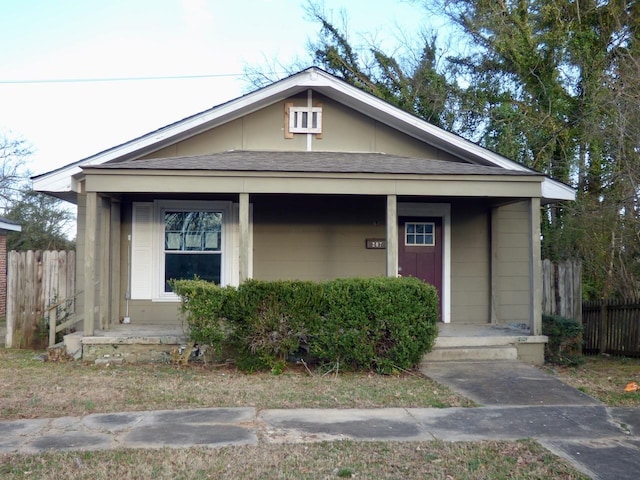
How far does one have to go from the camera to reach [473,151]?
1089 centimetres

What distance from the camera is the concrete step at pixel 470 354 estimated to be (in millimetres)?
9258

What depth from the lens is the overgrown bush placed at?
27.4 ft

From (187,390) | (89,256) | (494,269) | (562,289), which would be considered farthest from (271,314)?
(562,289)

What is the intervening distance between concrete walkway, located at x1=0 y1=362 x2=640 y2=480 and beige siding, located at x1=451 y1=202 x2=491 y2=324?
4440mm

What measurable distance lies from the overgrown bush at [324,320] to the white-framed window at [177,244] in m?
2.58

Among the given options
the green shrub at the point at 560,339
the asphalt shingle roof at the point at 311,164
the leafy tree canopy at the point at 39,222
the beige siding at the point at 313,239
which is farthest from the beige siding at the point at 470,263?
the leafy tree canopy at the point at 39,222

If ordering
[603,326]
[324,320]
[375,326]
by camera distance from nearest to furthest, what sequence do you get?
[375,326]
[324,320]
[603,326]

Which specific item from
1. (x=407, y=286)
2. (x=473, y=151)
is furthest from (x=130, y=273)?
(x=473, y=151)

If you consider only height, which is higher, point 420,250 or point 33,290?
point 420,250

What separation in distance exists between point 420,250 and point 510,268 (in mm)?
1727

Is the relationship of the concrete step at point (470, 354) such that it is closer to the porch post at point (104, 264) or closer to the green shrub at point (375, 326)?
the green shrub at point (375, 326)

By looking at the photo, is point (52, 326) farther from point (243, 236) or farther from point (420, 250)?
point (420, 250)

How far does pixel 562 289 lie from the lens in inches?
468

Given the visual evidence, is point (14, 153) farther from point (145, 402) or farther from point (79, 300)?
point (145, 402)
